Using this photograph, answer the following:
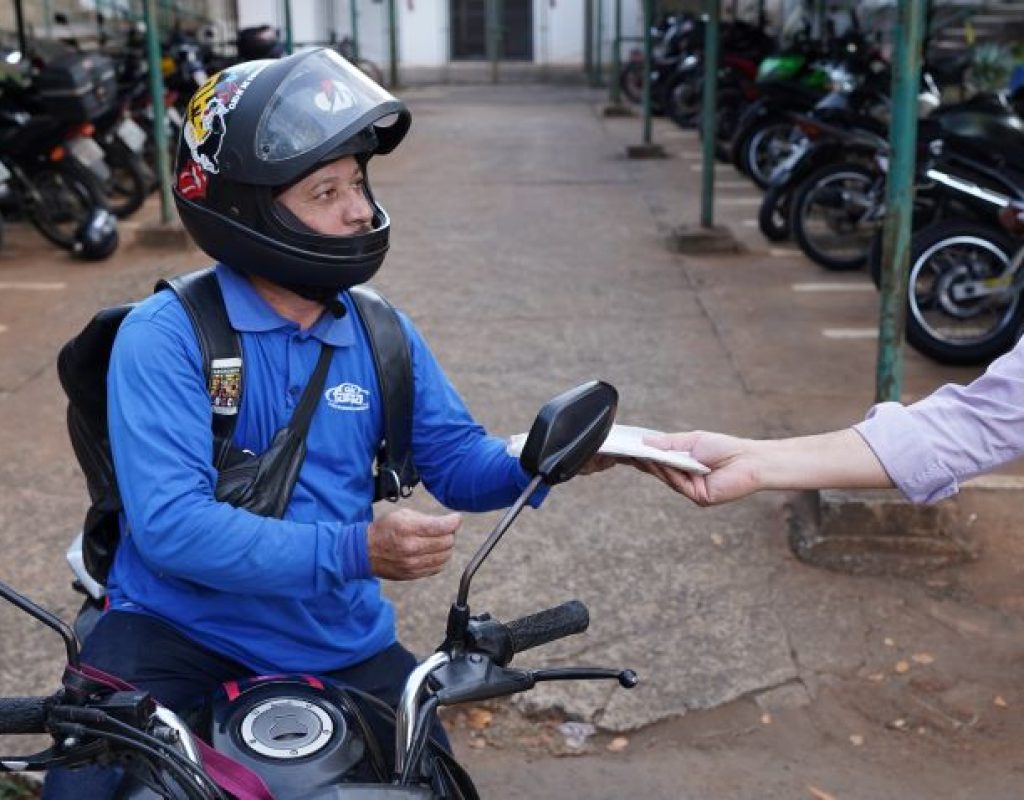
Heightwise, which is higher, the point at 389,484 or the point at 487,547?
the point at 487,547

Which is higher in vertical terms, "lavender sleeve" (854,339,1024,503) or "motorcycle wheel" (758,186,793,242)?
→ "lavender sleeve" (854,339,1024,503)

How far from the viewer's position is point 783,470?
229 cm

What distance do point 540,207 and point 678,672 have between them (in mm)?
7286

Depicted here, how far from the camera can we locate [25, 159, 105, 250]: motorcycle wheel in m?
8.74

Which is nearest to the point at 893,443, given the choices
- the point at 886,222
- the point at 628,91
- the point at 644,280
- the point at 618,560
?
the point at 618,560

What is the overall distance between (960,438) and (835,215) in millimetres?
6436

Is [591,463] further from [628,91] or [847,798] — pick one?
[628,91]

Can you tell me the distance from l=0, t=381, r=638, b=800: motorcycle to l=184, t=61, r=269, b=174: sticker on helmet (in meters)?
0.78

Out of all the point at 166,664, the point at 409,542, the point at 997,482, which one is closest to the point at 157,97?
the point at 997,482

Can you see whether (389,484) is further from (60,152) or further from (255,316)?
(60,152)

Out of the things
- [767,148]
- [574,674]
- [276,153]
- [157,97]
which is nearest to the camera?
[574,674]

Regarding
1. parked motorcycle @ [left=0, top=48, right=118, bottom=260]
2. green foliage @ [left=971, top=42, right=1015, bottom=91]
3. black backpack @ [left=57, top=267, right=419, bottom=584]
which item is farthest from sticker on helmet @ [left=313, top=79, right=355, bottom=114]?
green foliage @ [left=971, top=42, right=1015, bottom=91]

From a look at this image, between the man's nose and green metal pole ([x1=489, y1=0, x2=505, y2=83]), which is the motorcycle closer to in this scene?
the man's nose

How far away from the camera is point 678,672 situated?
12.5ft
